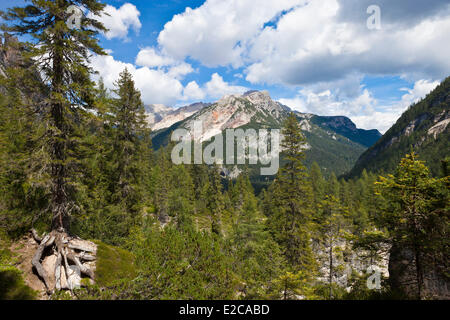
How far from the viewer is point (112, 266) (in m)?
10.0

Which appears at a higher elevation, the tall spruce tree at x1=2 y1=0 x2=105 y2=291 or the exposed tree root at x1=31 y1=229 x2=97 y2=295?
the tall spruce tree at x1=2 y1=0 x2=105 y2=291

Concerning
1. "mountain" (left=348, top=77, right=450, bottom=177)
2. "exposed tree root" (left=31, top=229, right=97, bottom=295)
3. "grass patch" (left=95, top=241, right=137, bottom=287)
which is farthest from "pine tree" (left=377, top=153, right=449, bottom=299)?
"mountain" (left=348, top=77, right=450, bottom=177)

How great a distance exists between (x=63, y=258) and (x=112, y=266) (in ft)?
6.65

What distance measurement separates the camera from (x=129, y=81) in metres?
17.3

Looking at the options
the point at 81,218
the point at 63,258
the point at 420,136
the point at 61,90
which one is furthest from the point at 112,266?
the point at 420,136

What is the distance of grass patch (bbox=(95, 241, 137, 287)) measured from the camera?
920 centimetres

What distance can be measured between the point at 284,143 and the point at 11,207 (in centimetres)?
1850

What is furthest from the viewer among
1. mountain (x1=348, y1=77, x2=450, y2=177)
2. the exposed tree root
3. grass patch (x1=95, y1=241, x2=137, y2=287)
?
mountain (x1=348, y1=77, x2=450, y2=177)

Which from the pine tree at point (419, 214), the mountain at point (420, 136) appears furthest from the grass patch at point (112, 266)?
the mountain at point (420, 136)

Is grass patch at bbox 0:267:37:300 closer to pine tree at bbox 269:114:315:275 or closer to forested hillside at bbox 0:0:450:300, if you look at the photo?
forested hillside at bbox 0:0:450:300

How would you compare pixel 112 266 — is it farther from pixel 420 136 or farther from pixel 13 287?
pixel 420 136

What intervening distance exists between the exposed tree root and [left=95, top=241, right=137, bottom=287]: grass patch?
384 millimetres
